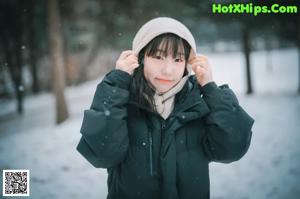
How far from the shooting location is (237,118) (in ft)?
4.90

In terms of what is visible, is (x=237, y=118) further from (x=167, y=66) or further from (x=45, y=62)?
(x=45, y=62)

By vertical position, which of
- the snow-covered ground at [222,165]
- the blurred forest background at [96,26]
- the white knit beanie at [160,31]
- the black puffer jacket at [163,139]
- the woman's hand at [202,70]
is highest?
the blurred forest background at [96,26]

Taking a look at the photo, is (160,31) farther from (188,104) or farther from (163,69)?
(188,104)

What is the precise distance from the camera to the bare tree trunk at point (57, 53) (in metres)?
7.07

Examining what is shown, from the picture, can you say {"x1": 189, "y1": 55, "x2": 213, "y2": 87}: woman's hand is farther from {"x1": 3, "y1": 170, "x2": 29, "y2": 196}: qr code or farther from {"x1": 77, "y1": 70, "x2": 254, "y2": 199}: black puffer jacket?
{"x1": 3, "y1": 170, "x2": 29, "y2": 196}: qr code

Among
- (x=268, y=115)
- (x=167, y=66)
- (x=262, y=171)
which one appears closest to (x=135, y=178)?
(x=167, y=66)

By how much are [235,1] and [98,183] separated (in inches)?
98.0

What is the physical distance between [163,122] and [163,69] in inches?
9.9

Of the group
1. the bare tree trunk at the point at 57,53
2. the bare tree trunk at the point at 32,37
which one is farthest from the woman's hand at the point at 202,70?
the bare tree trunk at the point at 32,37

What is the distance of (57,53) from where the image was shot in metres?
7.12

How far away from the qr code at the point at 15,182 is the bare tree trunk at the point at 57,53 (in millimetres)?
4952

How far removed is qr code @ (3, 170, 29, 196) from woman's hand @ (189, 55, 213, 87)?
162 centimetres

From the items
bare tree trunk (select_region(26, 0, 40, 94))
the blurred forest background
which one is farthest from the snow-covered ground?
bare tree trunk (select_region(26, 0, 40, 94))

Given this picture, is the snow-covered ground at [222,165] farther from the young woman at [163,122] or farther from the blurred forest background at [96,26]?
the young woman at [163,122]
